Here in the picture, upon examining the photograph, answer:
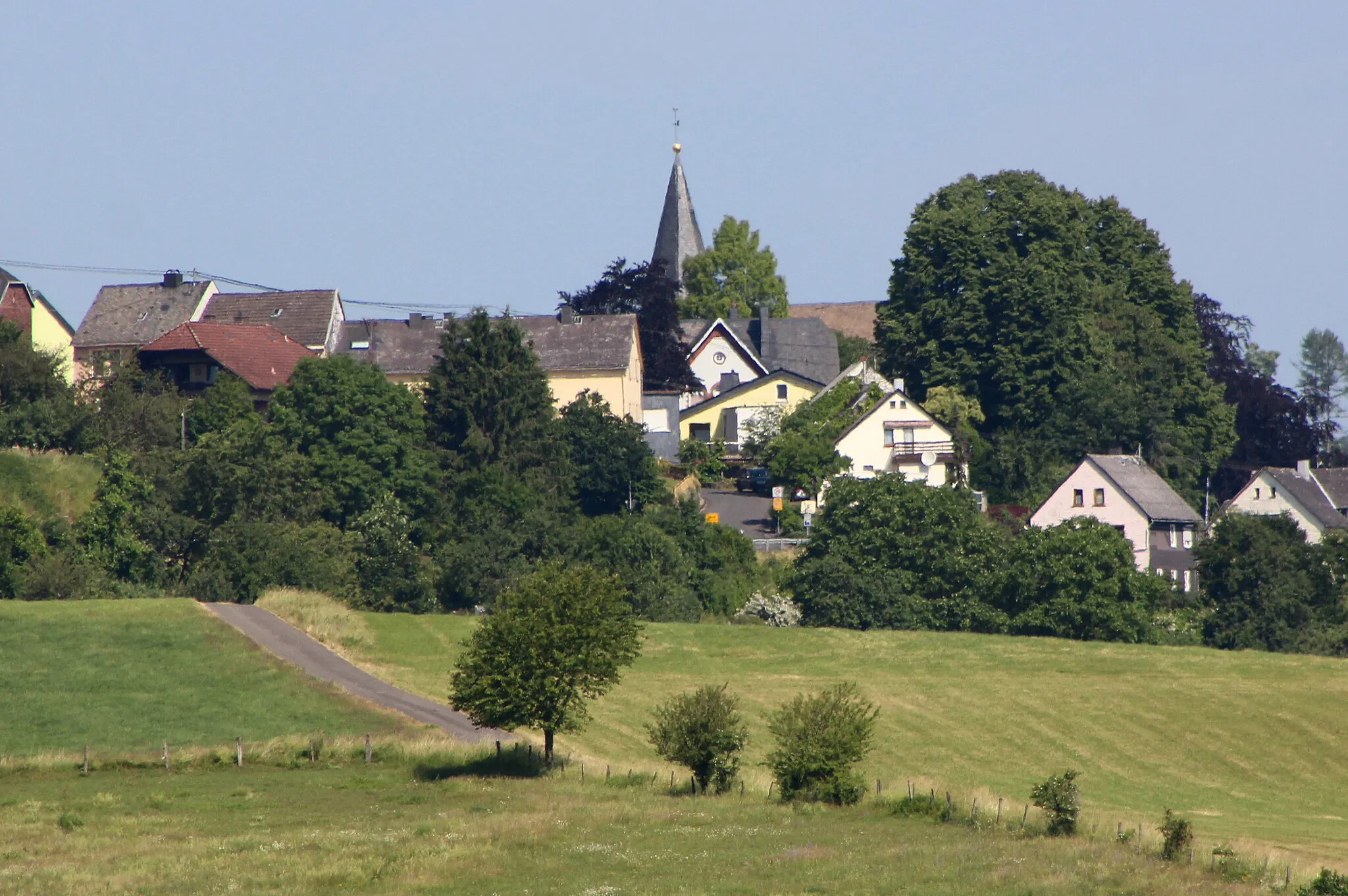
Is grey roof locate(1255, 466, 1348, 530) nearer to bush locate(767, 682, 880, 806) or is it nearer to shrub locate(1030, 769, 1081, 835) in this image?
bush locate(767, 682, 880, 806)

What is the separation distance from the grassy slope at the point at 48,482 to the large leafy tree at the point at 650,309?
38.8m

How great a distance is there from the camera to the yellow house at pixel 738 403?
104 metres

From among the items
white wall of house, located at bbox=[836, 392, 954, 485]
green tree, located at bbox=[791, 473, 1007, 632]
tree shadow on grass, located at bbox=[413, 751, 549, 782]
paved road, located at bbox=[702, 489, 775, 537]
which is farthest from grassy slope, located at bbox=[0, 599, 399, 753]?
white wall of house, located at bbox=[836, 392, 954, 485]

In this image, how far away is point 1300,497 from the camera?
9431 cm

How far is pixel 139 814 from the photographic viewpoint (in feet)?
108

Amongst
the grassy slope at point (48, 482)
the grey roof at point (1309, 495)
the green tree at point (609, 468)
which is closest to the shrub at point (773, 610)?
the green tree at point (609, 468)

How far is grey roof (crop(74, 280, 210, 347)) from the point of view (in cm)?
9706

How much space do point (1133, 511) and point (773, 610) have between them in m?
24.2

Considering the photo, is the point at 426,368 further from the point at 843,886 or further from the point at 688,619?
the point at 843,886

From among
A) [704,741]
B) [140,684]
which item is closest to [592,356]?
[140,684]

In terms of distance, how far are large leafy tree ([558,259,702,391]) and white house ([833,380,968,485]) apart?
16643mm

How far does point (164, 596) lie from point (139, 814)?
34329 millimetres

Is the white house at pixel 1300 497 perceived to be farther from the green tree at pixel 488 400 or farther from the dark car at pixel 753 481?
the green tree at pixel 488 400

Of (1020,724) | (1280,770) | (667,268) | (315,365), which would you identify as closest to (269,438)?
(315,365)
